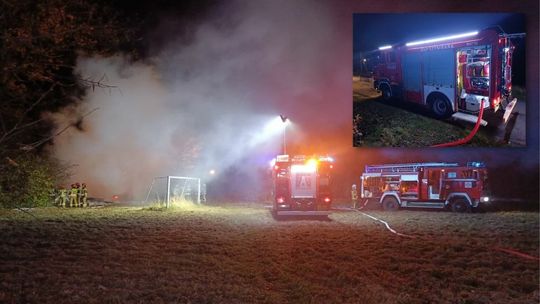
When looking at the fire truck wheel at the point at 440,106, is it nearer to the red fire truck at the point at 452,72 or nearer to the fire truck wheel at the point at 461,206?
the red fire truck at the point at 452,72

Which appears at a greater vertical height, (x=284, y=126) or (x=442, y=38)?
(x=442, y=38)

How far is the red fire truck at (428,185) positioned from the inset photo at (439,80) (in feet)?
5.85

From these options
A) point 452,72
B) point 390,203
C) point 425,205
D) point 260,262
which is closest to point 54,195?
point 390,203

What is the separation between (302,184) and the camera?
1538 cm

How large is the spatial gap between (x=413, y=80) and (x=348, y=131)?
8.60ft

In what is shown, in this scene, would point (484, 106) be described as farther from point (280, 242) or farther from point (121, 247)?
point (121, 247)

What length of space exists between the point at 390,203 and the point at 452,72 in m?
5.75

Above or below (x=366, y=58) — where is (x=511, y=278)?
below

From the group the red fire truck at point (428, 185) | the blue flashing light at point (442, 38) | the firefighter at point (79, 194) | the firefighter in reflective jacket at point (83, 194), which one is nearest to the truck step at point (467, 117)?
the red fire truck at point (428, 185)

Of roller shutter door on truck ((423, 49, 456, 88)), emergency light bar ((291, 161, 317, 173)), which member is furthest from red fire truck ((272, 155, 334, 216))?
roller shutter door on truck ((423, 49, 456, 88))

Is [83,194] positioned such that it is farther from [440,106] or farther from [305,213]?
[440,106]

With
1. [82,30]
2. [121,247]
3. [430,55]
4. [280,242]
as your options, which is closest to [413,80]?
[430,55]

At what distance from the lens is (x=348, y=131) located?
1581 centimetres

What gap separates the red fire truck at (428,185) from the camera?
16.3 m
